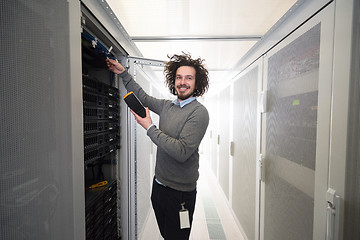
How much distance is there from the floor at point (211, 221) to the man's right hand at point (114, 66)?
1.68 metres

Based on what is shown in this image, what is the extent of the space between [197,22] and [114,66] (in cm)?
70

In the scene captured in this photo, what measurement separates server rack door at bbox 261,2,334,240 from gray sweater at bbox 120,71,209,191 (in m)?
0.54

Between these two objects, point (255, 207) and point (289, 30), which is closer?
point (289, 30)

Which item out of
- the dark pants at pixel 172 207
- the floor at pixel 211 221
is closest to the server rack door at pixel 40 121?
the dark pants at pixel 172 207

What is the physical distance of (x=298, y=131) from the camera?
0.86m

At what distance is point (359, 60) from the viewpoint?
0.55 meters

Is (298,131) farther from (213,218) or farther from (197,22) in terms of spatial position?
(213,218)

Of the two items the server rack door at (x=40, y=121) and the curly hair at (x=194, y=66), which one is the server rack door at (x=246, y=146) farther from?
the server rack door at (x=40, y=121)

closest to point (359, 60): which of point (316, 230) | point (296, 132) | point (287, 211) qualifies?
point (296, 132)

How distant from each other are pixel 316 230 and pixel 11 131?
1288 millimetres

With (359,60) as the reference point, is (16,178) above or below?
below

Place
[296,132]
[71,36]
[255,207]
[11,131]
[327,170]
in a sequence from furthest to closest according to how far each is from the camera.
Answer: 1. [255,207]
2. [296,132]
3. [327,170]
4. [71,36]
5. [11,131]

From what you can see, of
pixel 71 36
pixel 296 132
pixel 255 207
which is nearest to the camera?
pixel 71 36

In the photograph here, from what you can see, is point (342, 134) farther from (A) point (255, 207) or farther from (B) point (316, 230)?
(A) point (255, 207)
